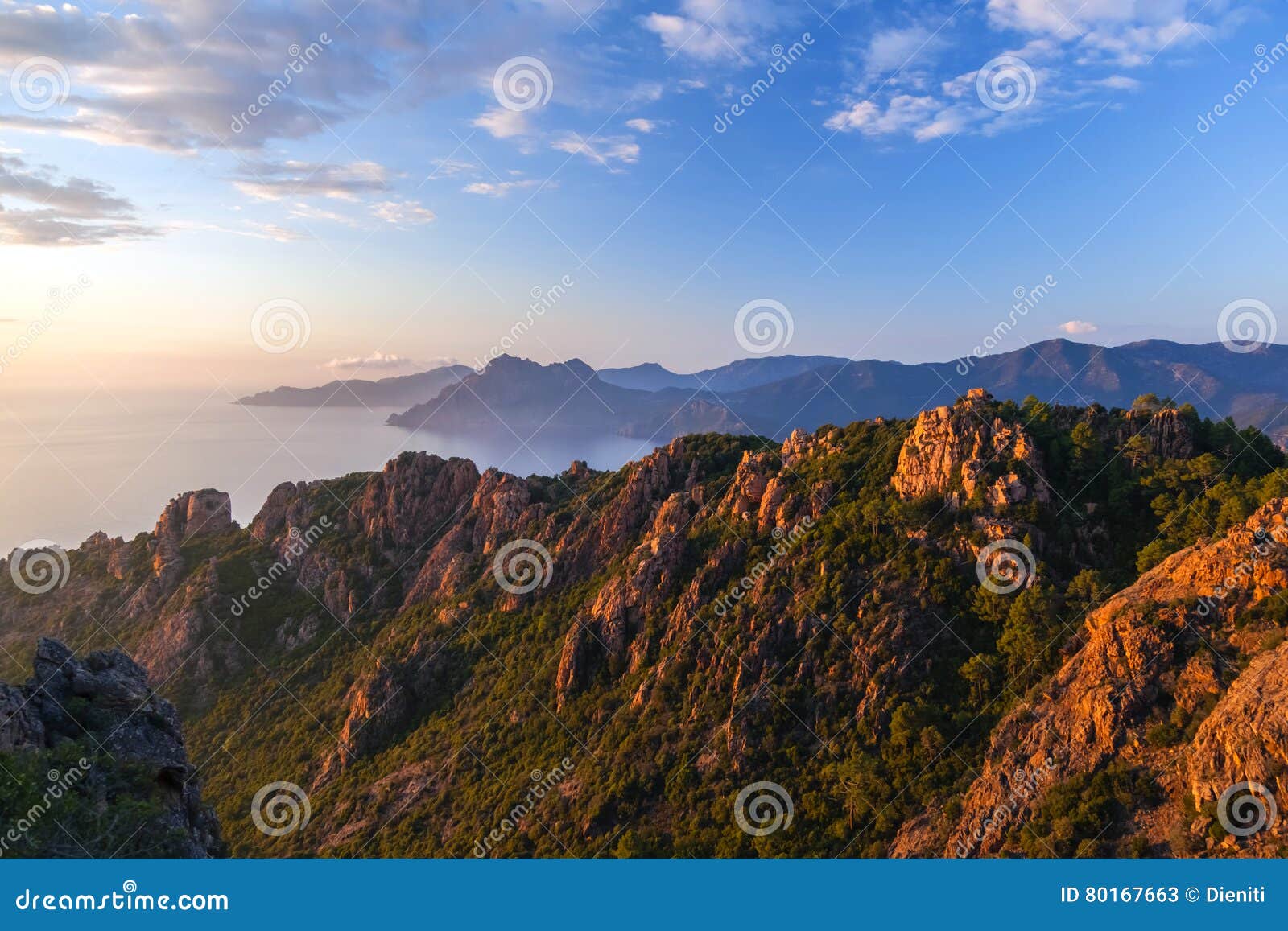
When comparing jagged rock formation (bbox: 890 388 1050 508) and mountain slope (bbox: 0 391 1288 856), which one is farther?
jagged rock formation (bbox: 890 388 1050 508)

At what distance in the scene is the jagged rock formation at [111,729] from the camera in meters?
21.8

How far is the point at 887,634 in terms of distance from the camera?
35.3m

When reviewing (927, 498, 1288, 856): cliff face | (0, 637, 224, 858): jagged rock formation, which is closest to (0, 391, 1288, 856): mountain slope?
(927, 498, 1288, 856): cliff face

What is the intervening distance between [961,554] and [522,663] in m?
32.5

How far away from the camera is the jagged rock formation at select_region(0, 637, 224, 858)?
→ 2175cm

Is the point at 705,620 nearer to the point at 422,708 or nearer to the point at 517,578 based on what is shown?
the point at 517,578

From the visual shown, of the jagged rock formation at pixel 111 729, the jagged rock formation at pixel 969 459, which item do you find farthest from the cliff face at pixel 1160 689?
the jagged rock formation at pixel 111 729

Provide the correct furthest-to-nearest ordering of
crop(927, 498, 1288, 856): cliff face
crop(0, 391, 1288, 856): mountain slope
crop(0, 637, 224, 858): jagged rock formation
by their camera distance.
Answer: crop(0, 391, 1288, 856): mountain slope < crop(0, 637, 224, 858): jagged rock formation < crop(927, 498, 1288, 856): cliff face

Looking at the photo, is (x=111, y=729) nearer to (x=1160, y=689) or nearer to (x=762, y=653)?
(x=762, y=653)

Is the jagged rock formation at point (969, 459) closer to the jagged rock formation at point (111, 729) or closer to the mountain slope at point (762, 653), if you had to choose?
the mountain slope at point (762, 653)

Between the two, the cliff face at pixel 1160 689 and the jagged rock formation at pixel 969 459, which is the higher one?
the jagged rock formation at pixel 969 459

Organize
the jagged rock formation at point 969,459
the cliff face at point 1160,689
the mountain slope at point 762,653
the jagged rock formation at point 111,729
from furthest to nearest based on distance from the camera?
the jagged rock formation at point 969,459, the mountain slope at point 762,653, the jagged rock formation at point 111,729, the cliff face at point 1160,689

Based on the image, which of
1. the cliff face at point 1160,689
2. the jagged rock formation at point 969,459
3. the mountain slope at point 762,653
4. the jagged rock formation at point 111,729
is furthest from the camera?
the jagged rock formation at point 969,459

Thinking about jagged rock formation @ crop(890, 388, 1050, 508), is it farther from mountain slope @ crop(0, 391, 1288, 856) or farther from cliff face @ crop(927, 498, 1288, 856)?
cliff face @ crop(927, 498, 1288, 856)
